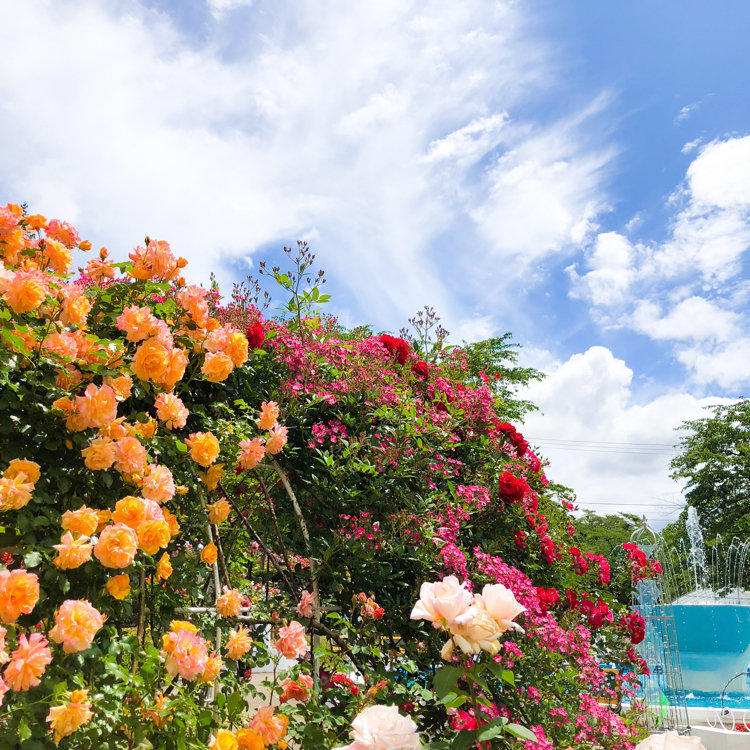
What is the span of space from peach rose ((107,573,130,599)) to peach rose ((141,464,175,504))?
0.19 m

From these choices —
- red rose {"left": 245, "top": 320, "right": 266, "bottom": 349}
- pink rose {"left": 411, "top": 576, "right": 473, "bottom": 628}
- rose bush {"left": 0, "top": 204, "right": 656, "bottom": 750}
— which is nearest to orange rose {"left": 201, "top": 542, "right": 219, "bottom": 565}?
rose bush {"left": 0, "top": 204, "right": 656, "bottom": 750}

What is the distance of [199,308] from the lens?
1837 millimetres

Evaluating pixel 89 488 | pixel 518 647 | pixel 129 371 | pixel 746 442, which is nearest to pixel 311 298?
pixel 129 371

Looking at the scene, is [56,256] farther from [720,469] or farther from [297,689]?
[720,469]

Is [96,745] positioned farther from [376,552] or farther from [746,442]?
[746,442]

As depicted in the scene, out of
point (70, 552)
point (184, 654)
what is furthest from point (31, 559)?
point (184, 654)

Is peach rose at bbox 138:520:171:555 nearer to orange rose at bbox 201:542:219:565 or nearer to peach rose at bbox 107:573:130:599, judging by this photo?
peach rose at bbox 107:573:130:599

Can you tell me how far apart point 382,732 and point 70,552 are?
785 mm

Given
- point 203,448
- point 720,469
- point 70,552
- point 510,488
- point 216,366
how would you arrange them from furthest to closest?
point 720,469, point 510,488, point 216,366, point 203,448, point 70,552

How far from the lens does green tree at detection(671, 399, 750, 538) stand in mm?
20328

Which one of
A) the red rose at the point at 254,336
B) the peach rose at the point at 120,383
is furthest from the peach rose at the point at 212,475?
the red rose at the point at 254,336

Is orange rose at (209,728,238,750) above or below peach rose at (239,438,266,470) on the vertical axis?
below

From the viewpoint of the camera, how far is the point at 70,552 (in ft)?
4.24

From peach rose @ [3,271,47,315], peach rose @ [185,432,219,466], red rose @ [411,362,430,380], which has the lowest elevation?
peach rose @ [185,432,219,466]
